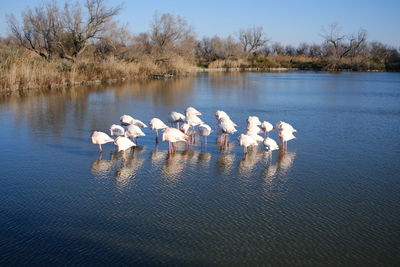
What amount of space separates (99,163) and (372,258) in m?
4.88

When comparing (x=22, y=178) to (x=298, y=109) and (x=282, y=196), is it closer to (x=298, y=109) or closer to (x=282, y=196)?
(x=282, y=196)

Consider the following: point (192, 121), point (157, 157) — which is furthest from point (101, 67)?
point (157, 157)

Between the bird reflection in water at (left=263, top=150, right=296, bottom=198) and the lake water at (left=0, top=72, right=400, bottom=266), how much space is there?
0.02 metres

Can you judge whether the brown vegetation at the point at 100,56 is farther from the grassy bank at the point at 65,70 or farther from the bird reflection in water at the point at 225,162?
the bird reflection in water at the point at 225,162

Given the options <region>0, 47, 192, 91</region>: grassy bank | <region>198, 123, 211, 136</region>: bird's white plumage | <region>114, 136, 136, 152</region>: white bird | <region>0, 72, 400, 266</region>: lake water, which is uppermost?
<region>0, 47, 192, 91</region>: grassy bank

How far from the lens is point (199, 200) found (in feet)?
18.7

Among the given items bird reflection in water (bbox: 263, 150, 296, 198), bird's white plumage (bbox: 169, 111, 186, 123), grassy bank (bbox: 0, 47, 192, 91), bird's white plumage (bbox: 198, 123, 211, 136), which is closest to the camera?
bird reflection in water (bbox: 263, 150, 296, 198)

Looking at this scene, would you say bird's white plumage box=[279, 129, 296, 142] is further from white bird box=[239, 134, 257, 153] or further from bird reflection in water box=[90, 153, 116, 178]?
bird reflection in water box=[90, 153, 116, 178]

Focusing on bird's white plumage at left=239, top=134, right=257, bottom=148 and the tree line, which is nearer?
bird's white plumage at left=239, top=134, right=257, bottom=148

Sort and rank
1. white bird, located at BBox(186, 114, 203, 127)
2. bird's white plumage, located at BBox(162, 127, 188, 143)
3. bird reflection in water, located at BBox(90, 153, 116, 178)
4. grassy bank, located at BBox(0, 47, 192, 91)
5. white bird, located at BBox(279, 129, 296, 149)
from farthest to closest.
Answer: grassy bank, located at BBox(0, 47, 192, 91)
white bird, located at BBox(186, 114, 203, 127)
white bird, located at BBox(279, 129, 296, 149)
bird's white plumage, located at BBox(162, 127, 188, 143)
bird reflection in water, located at BBox(90, 153, 116, 178)

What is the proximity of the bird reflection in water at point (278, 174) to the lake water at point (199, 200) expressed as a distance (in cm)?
2

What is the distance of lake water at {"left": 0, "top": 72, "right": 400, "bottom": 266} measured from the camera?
430 centimetres

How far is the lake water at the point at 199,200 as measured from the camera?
4.30 meters

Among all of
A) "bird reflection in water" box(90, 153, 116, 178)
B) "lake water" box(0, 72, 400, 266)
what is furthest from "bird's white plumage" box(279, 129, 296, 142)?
"bird reflection in water" box(90, 153, 116, 178)
